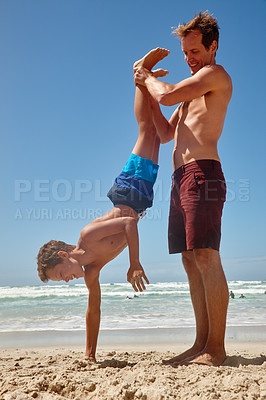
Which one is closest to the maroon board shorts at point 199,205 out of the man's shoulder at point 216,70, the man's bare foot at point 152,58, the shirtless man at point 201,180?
the shirtless man at point 201,180

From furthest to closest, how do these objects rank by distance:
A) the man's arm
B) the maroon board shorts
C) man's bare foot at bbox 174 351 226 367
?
the man's arm < the maroon board shorts < man's bare foot at bbox 174 351 226 367

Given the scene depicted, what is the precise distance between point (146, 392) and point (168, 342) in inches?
152

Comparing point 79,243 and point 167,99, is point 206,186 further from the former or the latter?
point 79,243

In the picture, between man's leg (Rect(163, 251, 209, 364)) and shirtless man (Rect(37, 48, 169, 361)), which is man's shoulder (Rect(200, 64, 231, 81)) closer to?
shirtless man (Rect(37, 48, 169, 361))

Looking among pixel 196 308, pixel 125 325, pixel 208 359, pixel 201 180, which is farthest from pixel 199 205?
pixel 125 325

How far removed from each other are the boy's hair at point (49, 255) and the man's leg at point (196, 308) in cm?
124

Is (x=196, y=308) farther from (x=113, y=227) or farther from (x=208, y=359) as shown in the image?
(x=113, y=227)

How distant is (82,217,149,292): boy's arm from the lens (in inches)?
123

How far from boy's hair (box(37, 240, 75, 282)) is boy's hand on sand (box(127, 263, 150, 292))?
87cm

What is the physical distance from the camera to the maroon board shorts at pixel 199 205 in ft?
9.59

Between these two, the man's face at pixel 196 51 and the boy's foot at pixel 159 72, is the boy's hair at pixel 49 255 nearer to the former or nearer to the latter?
the boy's foot at pixel 159 72

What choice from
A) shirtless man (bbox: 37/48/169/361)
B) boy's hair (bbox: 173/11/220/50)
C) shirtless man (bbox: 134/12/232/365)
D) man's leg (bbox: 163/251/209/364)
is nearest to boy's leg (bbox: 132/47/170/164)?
shirtless man (bbox: 37/48/169/361)

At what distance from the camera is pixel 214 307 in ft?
9.35

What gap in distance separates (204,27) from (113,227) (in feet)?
6.42
